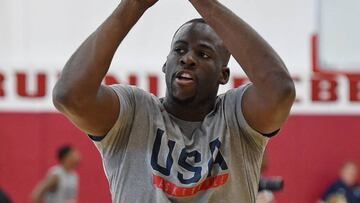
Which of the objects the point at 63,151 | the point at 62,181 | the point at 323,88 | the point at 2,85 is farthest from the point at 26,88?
the point at 323,88

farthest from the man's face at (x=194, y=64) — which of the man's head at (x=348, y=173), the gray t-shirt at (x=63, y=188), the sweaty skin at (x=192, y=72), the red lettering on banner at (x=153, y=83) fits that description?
the man's head at (x=348, y=173)

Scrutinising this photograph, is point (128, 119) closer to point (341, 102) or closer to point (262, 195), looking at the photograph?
point (262, 195)

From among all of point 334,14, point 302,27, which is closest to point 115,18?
point 334,14

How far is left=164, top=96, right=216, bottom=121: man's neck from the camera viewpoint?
2.80 metres

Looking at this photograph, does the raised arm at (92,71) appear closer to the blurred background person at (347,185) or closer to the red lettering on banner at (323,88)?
the red lettering on banner at (323,88)

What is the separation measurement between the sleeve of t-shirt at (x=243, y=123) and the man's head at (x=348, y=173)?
7.36 m

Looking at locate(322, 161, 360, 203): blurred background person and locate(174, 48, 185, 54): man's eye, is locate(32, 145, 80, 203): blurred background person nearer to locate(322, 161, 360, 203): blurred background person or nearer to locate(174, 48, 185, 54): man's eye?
locate(322, 161, 360, 203): blurred background person

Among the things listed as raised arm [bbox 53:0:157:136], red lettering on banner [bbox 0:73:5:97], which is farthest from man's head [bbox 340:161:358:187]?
raised arm [bbox 53:0:157:136]

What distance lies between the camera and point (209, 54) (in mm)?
2748

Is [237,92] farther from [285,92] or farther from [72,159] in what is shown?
[72,159]

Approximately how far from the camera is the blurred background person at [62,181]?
9.22m

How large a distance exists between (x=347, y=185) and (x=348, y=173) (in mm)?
151

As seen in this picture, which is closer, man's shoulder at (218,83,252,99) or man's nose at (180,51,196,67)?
man's nose at (180,51,196,67)

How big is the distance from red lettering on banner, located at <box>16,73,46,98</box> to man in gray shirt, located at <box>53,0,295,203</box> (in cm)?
691
